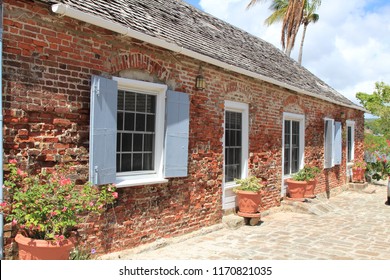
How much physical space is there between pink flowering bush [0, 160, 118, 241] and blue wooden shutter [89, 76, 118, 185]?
0.62 metres

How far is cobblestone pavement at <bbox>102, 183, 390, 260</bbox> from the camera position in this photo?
6148mm

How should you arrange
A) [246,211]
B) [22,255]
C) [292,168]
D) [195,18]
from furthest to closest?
1. [292,168]
2. [195,18]
3. [246,211]
4. [22,255]

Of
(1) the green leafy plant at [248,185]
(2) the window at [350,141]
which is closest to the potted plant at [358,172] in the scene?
(2) the window at [350,141]

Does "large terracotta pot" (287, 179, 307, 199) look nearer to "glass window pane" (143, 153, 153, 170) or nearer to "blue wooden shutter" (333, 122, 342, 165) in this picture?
"blue wooden shutter" (333, 122, 342, 165)

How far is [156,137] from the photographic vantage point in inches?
253

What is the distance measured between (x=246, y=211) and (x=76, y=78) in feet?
16.4

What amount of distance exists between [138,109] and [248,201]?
11.9 feet

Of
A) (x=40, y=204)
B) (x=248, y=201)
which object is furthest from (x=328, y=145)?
(x=40, y=204)

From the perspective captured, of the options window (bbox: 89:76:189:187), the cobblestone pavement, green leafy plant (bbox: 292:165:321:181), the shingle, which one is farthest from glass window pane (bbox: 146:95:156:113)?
green leafy plant (bbox: 292:165:321:181)

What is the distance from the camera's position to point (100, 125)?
522cm

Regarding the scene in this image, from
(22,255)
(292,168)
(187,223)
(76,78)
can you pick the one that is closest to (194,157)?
(187,223)

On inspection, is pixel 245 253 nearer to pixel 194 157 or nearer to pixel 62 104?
pixel 194 157

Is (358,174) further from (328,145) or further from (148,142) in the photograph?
(148,142)

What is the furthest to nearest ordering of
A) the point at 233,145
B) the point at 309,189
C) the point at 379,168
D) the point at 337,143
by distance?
the point at 379,168
the point at 337,143
the point at 309,189
the point at 233,145
